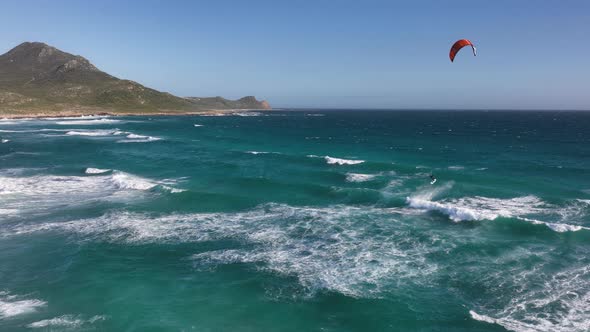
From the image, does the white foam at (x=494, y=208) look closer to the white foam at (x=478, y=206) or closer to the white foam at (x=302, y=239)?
the white foam at (x=478, y=206)

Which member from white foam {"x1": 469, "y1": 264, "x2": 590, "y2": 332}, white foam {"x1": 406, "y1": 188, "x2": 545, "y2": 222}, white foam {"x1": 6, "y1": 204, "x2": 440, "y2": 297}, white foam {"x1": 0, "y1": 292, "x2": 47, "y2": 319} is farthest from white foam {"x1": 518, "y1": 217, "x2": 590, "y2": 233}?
white foam {"x1": 0, "y1": 292, "x2": 47, "y2": 319}

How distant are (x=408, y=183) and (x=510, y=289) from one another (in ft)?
70.1

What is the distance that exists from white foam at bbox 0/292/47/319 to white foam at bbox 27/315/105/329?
1285 mm

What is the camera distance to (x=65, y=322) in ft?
47.8

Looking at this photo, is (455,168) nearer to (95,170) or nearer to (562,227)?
(562,227)

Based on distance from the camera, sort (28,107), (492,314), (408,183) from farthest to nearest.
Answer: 1. (28,107)
2. (408,183)
3. (492,314)

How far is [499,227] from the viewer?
25.4 meters

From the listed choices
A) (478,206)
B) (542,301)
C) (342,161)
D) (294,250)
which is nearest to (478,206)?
(478,206)

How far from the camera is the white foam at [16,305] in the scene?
15125mm

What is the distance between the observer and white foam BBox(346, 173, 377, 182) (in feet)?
131

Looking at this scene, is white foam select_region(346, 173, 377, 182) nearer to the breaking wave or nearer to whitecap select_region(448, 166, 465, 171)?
the breaking wave

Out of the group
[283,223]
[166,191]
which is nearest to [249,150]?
[166,191]

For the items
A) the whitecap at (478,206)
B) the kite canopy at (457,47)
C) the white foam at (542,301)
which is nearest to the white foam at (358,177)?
the whitecap at (478,206)

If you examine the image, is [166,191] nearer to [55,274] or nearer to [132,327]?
[55,274]
